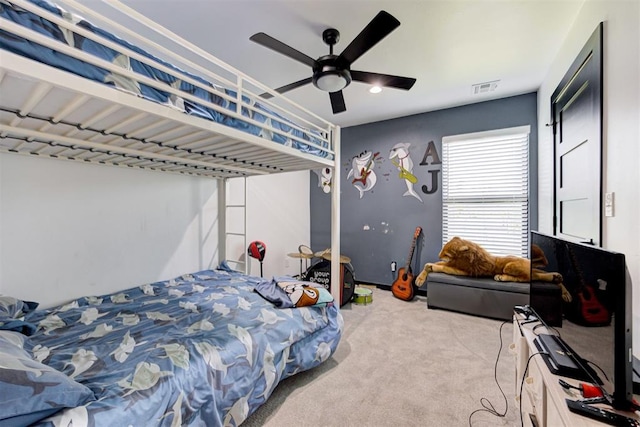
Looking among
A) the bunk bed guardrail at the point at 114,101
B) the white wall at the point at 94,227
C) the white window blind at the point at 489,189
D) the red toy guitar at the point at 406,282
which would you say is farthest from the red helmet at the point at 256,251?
the white window blind at the point at 489,189

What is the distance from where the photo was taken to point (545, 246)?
4.52ft

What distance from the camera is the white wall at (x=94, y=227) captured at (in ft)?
6.07

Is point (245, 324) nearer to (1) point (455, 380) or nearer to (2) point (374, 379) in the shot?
(2) point (374, 379)

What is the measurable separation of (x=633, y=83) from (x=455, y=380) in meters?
1.98

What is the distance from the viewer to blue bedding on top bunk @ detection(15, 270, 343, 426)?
1.05m

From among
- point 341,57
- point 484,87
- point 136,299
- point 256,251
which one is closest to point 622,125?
point 341,57

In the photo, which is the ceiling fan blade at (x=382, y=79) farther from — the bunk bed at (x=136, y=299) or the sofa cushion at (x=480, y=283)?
the sofa cushion at (x=480, y=283)

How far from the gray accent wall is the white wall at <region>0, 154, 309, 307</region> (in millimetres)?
2224

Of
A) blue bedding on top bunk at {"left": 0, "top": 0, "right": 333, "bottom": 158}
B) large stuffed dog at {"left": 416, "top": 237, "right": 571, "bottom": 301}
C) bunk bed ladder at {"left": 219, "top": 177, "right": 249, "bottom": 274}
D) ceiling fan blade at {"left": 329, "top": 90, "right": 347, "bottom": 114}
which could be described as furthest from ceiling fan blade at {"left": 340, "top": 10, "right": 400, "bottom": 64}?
large stuffed dog at {"left": 416, "top": 237, "right": 571, "bottom": 301}

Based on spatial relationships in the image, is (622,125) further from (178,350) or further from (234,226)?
(234,226)

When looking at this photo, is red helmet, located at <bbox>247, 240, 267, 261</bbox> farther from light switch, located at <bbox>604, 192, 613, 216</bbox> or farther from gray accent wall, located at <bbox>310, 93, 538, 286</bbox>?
→ light switch, located at <bbox>604, 192, 613, 216</bbox>

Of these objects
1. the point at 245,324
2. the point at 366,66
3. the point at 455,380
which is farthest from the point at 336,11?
the point at 455,380

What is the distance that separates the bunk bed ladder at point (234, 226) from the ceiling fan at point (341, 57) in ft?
5.16

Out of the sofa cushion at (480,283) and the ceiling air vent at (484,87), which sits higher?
the ceiling air vent at (484,87)
